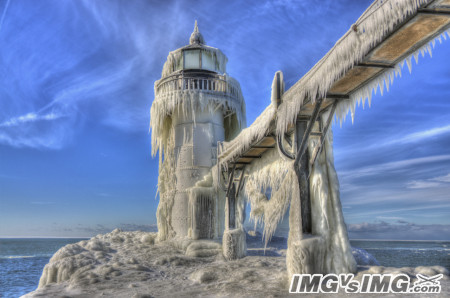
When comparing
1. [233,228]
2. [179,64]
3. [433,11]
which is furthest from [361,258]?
[179,64]

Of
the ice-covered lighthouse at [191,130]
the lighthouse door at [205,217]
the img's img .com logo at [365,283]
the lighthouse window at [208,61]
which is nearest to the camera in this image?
the img's img .com logo at [365,283]

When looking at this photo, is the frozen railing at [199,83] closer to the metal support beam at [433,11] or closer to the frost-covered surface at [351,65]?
the frost-covered surface at [351,65]

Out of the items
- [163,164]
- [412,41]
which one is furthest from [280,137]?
[163,164]

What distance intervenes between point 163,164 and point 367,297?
14208 mm

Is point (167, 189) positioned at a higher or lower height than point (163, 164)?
lower

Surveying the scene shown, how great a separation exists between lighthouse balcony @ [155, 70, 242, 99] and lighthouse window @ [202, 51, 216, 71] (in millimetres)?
512

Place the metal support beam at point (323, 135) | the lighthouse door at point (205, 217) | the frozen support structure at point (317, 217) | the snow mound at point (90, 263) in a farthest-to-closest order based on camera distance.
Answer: the lighthouse door at point (205, 217) < the snow mound at point (90, 263) < the metal support beam at point (323, 135) < the frozen support structure at point (317, 217)

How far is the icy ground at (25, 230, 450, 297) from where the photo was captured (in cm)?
742

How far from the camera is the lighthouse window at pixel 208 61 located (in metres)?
Answer: 18.9

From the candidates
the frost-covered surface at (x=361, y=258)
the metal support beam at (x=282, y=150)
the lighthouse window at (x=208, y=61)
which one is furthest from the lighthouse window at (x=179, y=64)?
the frost-covered surface at (x=361, y=258)

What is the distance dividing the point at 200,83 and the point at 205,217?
22.7 feet

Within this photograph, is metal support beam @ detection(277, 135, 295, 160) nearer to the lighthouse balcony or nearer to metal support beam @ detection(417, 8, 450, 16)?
metal support beam @ detection(417, 8, 450, 16)

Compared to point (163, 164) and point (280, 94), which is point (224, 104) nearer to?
point (163, 164)

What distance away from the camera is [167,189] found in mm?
18047
